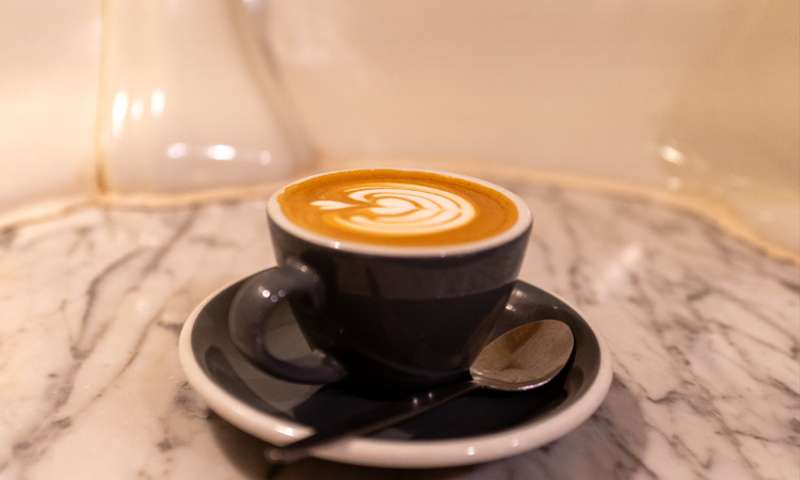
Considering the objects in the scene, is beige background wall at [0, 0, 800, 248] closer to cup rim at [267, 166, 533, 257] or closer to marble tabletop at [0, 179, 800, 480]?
marble tabletop at [0, 179, 800, 480]

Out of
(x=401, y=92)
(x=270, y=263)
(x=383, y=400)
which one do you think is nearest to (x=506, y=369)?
(x=383, y=400)

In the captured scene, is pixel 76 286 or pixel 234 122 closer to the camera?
pixel 76 286

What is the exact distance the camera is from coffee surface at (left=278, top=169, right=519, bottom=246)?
406mm

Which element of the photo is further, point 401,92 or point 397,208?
point 401,92

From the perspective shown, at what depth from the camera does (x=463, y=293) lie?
40 cm

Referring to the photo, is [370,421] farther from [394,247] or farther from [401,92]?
[401,92]

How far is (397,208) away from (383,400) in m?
0.12

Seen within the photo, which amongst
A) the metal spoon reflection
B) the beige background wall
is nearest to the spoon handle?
the metal spoon reflection

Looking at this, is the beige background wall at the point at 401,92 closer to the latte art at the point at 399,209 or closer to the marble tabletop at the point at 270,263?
the marble tabletop at the point at 270,263

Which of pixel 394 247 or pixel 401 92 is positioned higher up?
pixel 394 247

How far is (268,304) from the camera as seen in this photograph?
0.37 meters

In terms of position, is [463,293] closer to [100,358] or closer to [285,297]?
[285,297]

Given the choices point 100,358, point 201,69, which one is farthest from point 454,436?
point 201,69

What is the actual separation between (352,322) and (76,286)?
12.8 inches
